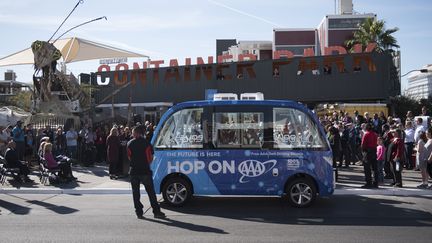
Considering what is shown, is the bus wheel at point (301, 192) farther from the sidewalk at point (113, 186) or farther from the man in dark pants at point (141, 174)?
the man in dark pants at point (141, 174)

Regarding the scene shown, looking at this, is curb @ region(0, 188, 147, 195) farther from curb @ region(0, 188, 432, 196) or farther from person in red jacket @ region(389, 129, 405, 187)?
person in red jacket @ region(389, 129, 405, 187)

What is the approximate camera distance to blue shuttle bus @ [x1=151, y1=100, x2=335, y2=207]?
9.52 m

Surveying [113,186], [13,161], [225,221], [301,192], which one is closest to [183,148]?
[225,221]

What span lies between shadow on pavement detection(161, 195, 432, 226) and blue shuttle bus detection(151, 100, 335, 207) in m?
0.34

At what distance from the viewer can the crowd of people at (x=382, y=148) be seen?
1188cm

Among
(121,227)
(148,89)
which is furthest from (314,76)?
(121,227)

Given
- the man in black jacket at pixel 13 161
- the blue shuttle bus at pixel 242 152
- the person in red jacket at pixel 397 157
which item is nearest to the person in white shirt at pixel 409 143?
the person in red jacket at pixel 397 157

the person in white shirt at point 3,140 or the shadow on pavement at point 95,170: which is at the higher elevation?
the person in white shirt at point 3,140

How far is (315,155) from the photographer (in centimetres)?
946

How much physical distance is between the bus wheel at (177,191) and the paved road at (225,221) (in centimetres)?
22

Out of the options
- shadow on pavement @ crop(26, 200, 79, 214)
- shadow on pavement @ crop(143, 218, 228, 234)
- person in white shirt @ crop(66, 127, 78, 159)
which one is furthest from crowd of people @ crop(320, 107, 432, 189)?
person in white shirt @ crop(66, 127, 78, 159)

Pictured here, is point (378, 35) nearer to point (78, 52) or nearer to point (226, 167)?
point (78, 52)

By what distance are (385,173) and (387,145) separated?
2.91 feet

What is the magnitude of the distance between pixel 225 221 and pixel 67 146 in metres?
11.2
